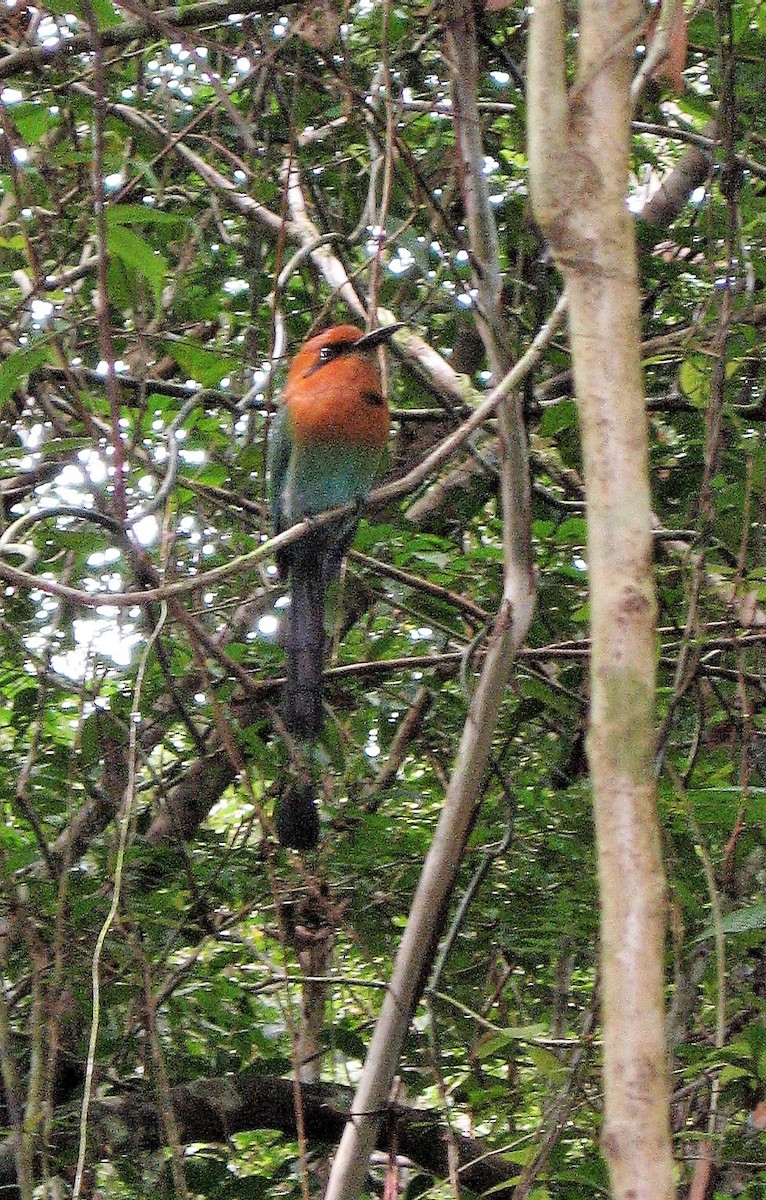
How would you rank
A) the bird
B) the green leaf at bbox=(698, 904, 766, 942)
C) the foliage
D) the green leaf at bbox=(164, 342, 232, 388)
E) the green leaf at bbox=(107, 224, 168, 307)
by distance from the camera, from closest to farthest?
the green leaf at bbox=(698, 904, 766, 942) → the green leaf at bbox=(107, 224, 168, 307) → the foliage → the green leaf at bbox=(164, 342, 232, 388) → the bird

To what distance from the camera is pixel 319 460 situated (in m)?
3.25

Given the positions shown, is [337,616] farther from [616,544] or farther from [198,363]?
[616,544]

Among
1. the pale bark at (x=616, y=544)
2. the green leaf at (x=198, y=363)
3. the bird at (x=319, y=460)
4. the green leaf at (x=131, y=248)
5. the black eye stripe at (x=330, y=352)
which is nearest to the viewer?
the pale bark at (x=616, y=544)

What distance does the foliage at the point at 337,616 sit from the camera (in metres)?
2.18

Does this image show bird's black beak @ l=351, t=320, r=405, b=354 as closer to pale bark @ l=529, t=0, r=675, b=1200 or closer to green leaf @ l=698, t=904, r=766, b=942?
green leaf @ l=698, t=904, r=766, b=942

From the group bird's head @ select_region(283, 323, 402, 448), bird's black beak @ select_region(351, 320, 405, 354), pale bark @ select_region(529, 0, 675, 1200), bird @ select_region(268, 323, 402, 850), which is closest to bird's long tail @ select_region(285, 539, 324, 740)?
bird @ select_region(268, 323, 402, 850)

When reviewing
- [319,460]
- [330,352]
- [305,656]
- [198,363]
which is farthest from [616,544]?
[319,460]

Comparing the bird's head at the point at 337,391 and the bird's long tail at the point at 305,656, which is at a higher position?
the bird's head at the point at 337,391

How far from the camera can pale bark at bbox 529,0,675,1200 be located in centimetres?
75

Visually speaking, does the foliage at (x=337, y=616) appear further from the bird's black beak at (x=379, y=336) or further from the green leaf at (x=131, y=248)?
the bird's black beak at (x=379, y=336)

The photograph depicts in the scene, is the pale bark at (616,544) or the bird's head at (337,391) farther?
the bird's head at (337,391)

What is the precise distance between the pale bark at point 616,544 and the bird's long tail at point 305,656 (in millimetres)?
1759

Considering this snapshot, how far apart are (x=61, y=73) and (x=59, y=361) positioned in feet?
2.94

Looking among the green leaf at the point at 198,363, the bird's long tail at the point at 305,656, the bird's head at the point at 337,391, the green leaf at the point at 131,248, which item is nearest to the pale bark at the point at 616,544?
the green leaf at the point at 131,248
